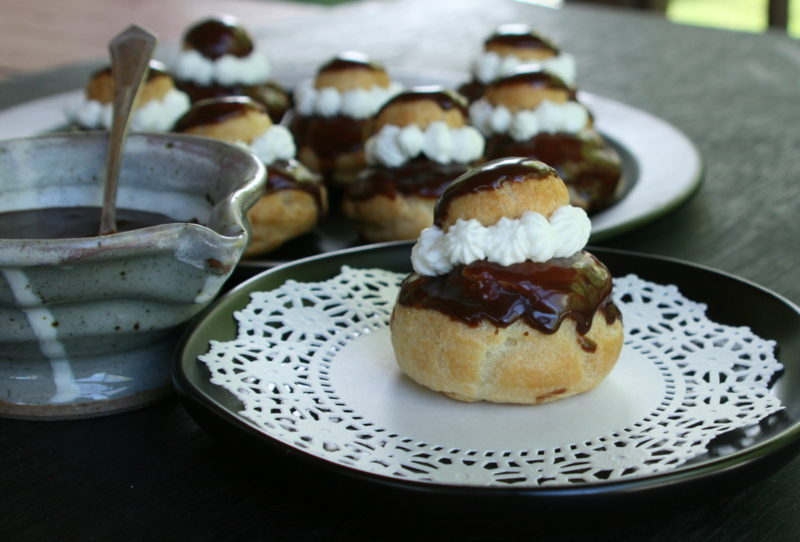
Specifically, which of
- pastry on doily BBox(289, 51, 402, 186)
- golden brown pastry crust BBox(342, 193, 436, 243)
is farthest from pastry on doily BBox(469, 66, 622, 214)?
pastry on doily BBox(289, 51, 402, 186)

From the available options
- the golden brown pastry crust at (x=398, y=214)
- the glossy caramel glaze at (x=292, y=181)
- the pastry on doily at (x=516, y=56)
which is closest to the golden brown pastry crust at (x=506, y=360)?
the golden brown pastry crust at (x=398, y=214)

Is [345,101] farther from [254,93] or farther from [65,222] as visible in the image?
Answer: [65,222]

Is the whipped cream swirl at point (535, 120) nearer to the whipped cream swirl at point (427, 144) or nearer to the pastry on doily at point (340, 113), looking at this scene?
the whipped cream swirl at point (427, 144)

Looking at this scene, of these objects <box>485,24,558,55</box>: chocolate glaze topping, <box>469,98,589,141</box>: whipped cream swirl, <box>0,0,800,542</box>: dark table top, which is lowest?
<box>0,0,800,542</box>: dark table top

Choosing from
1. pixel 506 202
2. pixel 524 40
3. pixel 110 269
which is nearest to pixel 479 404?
pixel 506 202

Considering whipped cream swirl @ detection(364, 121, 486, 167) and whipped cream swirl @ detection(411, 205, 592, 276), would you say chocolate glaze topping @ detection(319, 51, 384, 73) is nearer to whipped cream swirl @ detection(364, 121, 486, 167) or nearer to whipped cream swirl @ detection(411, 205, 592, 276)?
whipped cream swirl @ detection(364, 121, 486, 167)

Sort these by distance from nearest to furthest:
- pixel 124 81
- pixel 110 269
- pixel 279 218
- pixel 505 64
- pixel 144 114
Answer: pixel 110 269 < pixel 124 81 < pixel 279 218 < pixel 144 114 < pixel 505 64
